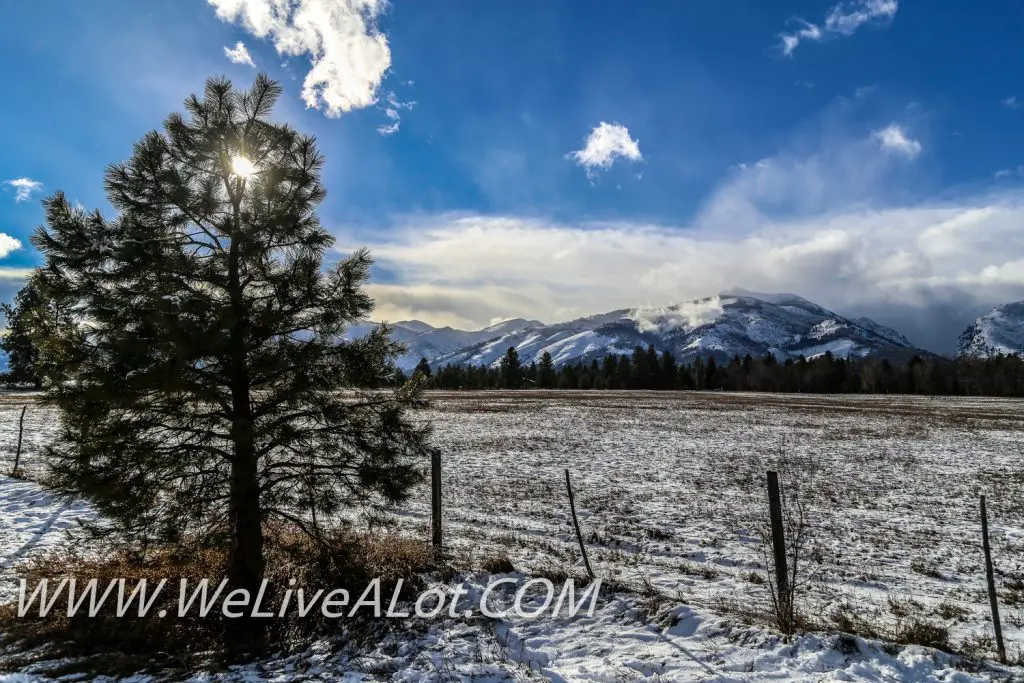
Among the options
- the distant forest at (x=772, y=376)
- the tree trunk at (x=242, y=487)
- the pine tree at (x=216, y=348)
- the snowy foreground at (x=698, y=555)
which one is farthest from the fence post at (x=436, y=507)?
the distant forest at (x=772, y=376)

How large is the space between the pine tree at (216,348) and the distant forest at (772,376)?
10589 cm

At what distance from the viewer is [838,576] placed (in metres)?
8.68

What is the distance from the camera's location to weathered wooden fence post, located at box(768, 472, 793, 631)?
6.29 meters

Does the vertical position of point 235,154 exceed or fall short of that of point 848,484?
it exceeds it

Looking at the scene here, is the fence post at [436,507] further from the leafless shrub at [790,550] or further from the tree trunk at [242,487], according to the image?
Result: the leafless shrub at [790,550]

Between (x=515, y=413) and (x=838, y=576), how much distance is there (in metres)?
35.0

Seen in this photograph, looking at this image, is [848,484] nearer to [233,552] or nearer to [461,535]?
[461,535]

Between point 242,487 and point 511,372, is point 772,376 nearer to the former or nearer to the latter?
point 511,372

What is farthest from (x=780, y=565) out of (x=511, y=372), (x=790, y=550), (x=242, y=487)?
(x=511, y=372)

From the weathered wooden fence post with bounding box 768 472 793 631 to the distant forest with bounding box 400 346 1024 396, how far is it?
344 ft

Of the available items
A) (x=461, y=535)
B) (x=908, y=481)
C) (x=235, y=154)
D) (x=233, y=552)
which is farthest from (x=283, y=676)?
(x=908, y=481)

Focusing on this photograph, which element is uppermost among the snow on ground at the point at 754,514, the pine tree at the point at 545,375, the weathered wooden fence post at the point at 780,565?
the pine tree at the point at 545,375

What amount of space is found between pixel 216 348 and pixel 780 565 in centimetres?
817

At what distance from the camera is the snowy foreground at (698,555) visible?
19.0 feet
